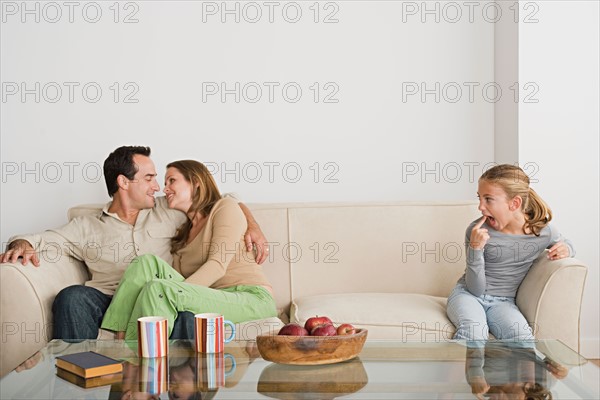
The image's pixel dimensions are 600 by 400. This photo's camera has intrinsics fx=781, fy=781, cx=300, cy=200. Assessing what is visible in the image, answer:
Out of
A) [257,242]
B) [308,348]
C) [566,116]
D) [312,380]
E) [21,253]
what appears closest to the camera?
[312,380]

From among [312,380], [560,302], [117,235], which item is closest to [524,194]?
[560,302]

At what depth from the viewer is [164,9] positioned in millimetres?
4035

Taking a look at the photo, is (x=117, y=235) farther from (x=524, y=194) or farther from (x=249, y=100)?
(x=524, y=194)

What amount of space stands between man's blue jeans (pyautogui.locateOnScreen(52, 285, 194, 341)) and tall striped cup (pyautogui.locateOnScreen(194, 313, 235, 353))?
0.54m

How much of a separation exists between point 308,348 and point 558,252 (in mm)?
1248

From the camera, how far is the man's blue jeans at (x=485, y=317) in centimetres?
287

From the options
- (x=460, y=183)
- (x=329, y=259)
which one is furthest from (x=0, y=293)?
(x=460, y=183)

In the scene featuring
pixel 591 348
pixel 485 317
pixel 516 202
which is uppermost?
pixel 516 202

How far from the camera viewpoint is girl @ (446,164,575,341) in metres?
3.06

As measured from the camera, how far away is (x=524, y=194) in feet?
10.3

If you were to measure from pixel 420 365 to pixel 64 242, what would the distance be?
1768 mm

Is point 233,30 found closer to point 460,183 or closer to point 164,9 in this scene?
point 164,9

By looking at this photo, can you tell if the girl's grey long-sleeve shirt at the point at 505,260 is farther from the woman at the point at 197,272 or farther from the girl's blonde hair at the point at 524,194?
the woman at the point at 197,272

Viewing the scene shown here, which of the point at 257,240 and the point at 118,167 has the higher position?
the point at 118,167
